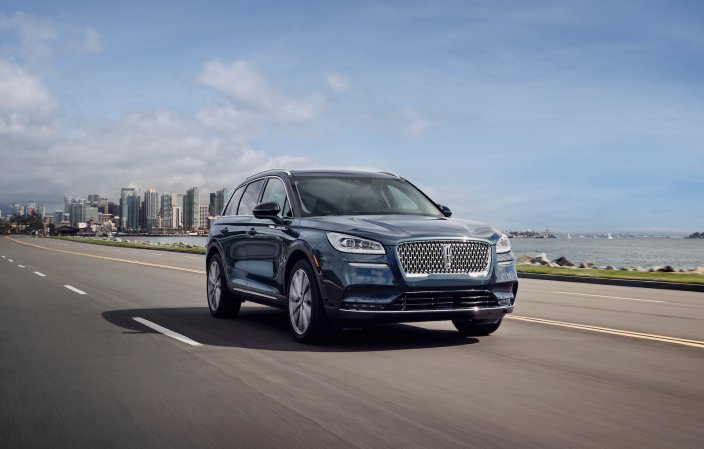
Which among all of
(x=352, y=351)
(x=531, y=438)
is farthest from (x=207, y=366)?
(x=531, y=438)

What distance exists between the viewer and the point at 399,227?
25.9 feet

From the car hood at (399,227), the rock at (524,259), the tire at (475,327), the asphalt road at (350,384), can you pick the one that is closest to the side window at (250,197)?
the asphalt road at (350,384)

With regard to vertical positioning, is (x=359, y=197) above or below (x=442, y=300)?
above

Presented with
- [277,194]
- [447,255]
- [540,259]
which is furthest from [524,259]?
[447,255]

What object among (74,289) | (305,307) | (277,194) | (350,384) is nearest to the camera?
(350,384)

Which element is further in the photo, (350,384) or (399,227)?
(399,227)

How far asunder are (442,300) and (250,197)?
3.97 meters

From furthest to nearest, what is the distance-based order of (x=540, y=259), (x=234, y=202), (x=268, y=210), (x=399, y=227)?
(x=540, y=259) < (x=234, y=202) < (x=268, y=210) < (x=399, y=227)

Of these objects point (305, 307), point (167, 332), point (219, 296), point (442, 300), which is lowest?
point (167, 332)

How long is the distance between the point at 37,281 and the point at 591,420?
53.0ft

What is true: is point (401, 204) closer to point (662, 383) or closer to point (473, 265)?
point (473, 265)

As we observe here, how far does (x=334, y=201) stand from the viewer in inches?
360

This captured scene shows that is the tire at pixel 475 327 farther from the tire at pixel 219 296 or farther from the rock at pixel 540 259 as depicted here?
the rock at pixel 540 259

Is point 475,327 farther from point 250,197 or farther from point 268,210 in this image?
point 250,197
